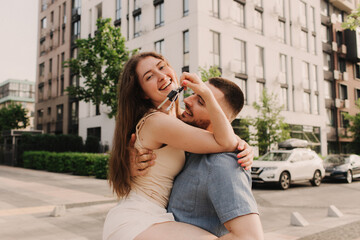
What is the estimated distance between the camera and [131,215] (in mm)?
1812

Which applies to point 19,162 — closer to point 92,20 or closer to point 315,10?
→ point 92,20

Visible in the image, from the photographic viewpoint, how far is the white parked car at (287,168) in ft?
44.4

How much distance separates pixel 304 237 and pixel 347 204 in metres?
5.39

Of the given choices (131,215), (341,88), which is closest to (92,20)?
(341,88)

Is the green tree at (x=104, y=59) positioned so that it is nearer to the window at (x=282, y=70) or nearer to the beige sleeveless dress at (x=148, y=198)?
the beige sleeveless dress at (x=148, y=198)

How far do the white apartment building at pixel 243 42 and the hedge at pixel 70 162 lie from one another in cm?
663

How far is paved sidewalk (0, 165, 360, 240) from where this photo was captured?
6.11 metres

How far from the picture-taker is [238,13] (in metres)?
25.7

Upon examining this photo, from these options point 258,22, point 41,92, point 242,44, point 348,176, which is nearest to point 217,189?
point 348,176

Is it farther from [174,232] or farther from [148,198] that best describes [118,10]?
[174,232]

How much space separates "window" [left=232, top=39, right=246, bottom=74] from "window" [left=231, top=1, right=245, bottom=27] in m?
1.57

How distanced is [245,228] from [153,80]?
110 centimetres

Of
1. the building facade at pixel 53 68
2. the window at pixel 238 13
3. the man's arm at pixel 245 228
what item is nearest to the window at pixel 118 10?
the building facade at pixel 53 68

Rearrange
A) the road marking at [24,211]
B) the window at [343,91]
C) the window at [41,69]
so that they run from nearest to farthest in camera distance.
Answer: the road marking at [24,211]
the window at [343,91]
the window at [41,69]
